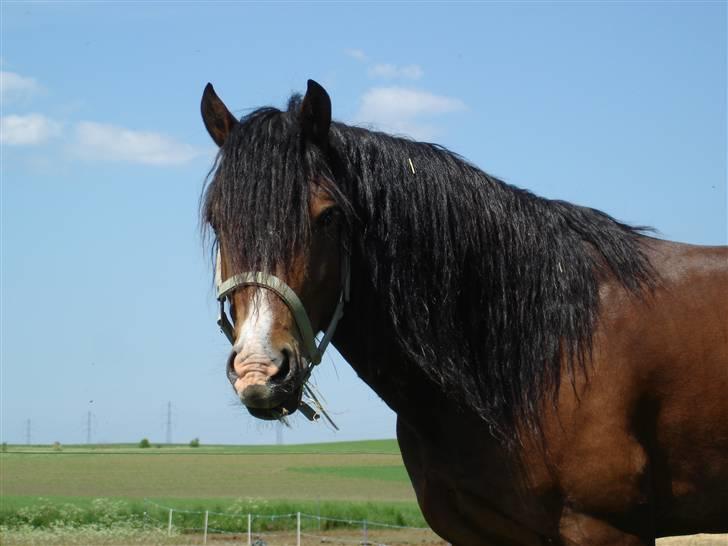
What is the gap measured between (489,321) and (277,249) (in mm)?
1194

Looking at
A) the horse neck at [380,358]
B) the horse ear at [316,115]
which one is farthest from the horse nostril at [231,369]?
the horse ear at [316,115]

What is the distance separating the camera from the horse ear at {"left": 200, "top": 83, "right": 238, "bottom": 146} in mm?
4461

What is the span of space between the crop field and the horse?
14.7 metres

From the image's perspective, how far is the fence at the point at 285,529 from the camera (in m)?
33.8

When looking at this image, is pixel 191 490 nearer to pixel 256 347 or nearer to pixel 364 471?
pixel 364 471

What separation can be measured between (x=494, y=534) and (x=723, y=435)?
3.76ft

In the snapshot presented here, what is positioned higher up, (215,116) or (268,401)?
(215,116)

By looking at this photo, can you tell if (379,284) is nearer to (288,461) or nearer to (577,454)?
(577,454)

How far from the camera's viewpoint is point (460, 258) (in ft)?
14.7

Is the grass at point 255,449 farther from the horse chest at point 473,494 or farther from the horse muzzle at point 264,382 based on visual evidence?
the horse muzzle at point 264,382

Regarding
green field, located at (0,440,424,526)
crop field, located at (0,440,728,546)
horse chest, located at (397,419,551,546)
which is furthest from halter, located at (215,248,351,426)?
green field, located at (0,440,424,526)

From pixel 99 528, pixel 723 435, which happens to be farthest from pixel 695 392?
pixel 99 528

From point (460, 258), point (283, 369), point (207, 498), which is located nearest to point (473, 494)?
point (460, 258)

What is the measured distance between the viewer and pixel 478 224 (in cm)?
453
